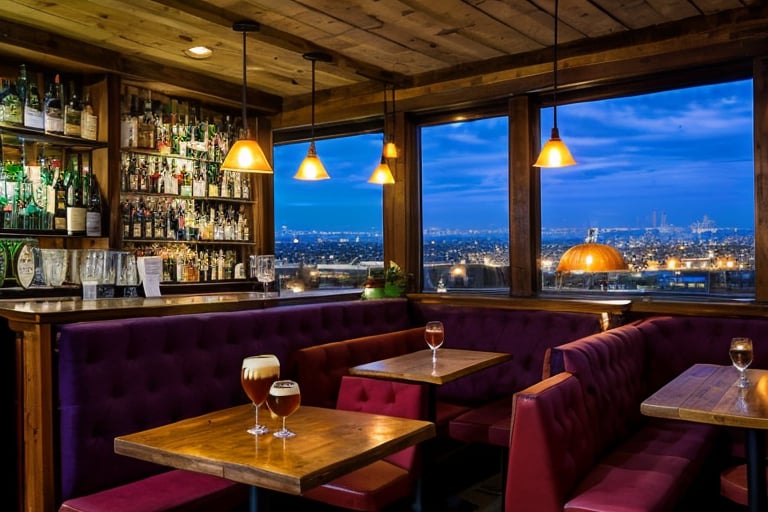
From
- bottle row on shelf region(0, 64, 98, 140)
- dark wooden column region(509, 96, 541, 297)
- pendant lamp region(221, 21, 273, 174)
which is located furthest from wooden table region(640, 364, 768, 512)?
bottle row on shelf region(0, 64, 98, 140)

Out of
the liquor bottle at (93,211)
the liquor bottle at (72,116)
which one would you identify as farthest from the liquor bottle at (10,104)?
the liquor bottle at (93,211)

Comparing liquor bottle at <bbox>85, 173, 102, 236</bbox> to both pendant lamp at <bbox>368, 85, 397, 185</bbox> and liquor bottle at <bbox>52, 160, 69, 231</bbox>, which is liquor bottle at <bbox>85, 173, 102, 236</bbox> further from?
pendant lamp at <bbox>368, 85, 397, 185</bbox>

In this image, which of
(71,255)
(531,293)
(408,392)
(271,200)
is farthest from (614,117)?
(71,255)

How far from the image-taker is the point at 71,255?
432 centimetres

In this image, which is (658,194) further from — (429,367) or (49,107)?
(49,107)

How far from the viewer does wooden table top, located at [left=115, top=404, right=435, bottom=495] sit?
5.84ft

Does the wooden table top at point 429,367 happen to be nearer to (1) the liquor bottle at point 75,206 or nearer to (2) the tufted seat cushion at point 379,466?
(2) the tufted seat cushion at point 379,466

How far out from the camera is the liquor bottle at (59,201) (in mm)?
4730

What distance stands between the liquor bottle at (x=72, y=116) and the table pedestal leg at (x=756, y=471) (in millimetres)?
4503

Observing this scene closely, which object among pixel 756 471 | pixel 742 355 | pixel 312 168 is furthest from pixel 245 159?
pixel 756 471

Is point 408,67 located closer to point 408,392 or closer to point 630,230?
point 630,230

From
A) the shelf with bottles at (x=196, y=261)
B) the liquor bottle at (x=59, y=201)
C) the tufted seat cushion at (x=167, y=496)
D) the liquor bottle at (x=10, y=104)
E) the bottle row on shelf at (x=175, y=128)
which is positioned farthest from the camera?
the shelf with bottles at (x=196, y=261)

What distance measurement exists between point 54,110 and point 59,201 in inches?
24.9

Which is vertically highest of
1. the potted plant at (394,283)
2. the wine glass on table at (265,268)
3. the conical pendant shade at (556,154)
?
the conical pendant shade at (556,154)
